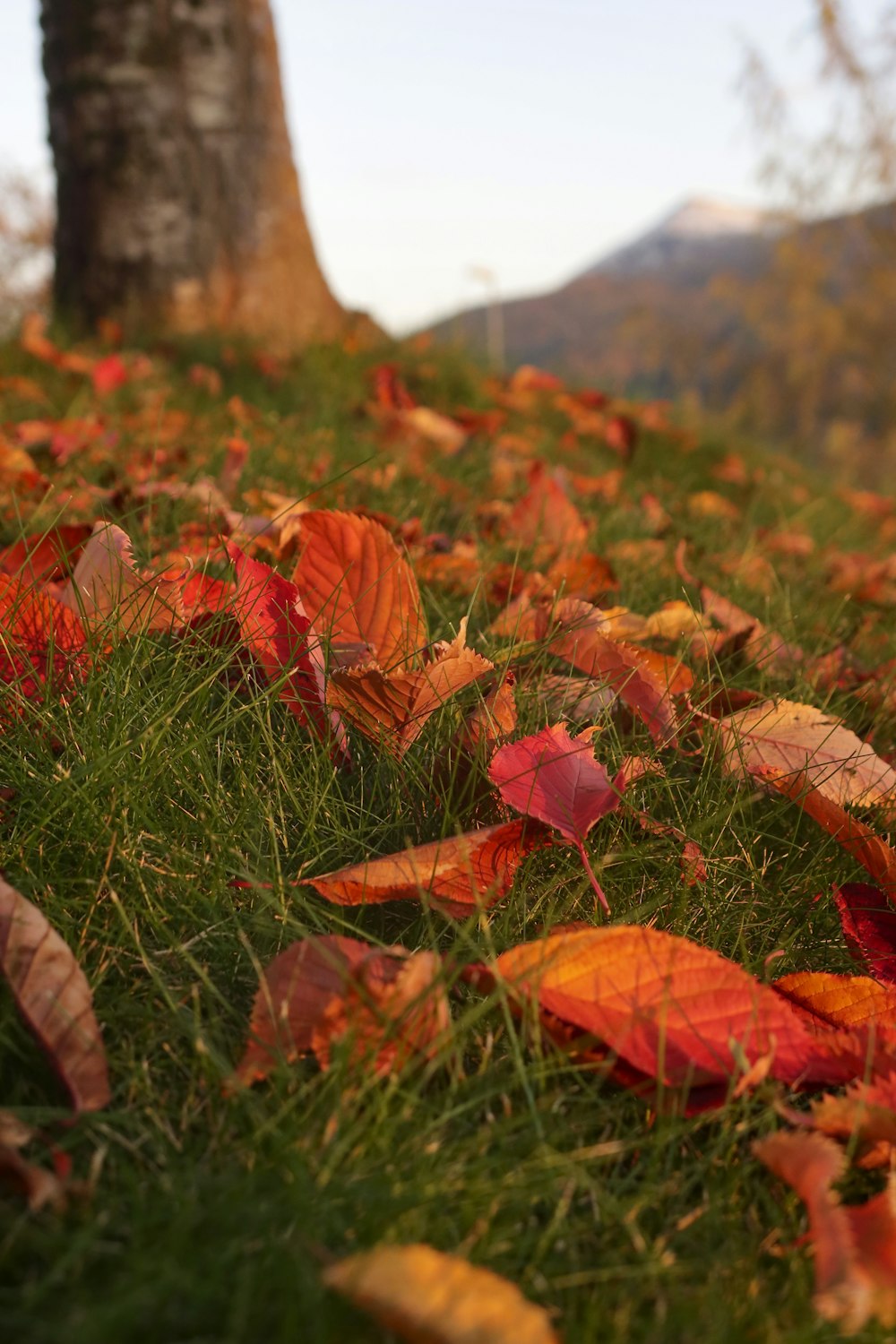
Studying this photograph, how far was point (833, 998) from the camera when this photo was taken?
39.0 inches

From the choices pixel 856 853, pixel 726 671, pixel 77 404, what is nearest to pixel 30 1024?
pixel 856 853

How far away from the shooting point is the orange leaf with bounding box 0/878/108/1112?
79cm

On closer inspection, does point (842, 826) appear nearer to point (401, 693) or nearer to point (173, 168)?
point (401, 693)

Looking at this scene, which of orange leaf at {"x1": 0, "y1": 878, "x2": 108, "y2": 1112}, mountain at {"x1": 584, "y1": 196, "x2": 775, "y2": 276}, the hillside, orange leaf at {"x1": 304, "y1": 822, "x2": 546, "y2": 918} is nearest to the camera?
orange leaf at {"x1": 0, "y1": 878, "x2": 108, "y2": 1112}

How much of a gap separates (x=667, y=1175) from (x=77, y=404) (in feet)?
7.43

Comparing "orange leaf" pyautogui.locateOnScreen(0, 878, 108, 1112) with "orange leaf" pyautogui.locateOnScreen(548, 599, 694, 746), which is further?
"orange leaf" pyautogui.locateOnScreen(548, 599, 694, 746)

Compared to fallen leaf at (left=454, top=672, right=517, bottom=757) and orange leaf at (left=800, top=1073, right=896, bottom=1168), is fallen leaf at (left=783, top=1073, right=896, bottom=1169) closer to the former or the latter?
orange leaf at (left=800, top=1073, right=896, bottom=1168)

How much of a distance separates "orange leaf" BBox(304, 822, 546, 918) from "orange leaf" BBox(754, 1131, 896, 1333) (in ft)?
0.95

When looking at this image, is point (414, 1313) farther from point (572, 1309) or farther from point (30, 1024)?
point (30, 1024)

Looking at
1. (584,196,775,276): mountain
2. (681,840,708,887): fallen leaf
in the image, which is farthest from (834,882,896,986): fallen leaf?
(584,196,775,276): mountain

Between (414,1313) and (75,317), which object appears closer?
(414,1313)

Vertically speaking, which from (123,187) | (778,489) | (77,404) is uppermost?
(123,187)

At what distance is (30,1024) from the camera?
808mm

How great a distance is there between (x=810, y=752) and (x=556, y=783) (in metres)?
0.39
